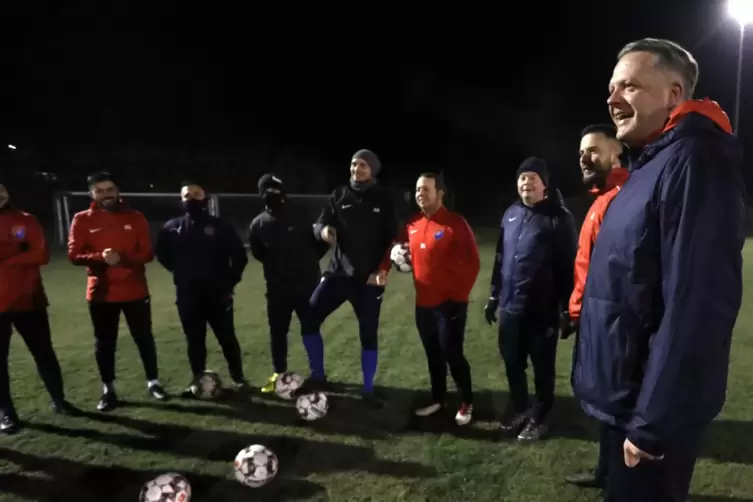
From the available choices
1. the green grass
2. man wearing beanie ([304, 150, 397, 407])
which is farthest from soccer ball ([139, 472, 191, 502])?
man wearing beanie ([304, 150, 397, 407])

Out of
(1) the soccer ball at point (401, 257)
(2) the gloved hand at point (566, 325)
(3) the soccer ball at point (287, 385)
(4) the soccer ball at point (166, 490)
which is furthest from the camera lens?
(1) the soccer ball at point (401, 257)

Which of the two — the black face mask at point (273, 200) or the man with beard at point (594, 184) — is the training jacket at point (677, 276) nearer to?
the man with beard at point (594, 184)

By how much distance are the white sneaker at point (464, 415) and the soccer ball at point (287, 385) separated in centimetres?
151

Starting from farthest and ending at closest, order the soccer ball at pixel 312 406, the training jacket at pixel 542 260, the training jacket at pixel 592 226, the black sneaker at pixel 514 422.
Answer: the soccer ball at pixel 312 406
the black sneaker at pixel 514 422
the training jacket at pixel 542 260
the training jacket at pixel 592 226

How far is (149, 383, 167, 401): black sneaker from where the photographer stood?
5.09 m

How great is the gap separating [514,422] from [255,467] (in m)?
2.01

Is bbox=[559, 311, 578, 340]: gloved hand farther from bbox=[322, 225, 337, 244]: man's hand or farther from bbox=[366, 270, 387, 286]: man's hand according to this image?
bbox=[322, 225, 337, 244]: man's hand

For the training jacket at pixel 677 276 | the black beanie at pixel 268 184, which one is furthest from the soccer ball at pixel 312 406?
the training jacket at pixel 677 276

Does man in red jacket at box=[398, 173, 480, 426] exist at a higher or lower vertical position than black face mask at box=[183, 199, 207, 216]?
lower

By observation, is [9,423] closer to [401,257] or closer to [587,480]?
[401,257]

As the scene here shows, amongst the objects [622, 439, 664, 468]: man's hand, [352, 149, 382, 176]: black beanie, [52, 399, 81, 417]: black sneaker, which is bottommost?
[52, 399, 81, 417]: black sneaker

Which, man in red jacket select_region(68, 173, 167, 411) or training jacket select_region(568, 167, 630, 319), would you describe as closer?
training jacket select_region(568, 167, 630, 319)

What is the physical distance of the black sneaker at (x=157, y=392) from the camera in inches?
200

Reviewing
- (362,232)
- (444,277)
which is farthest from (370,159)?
(444,277)
